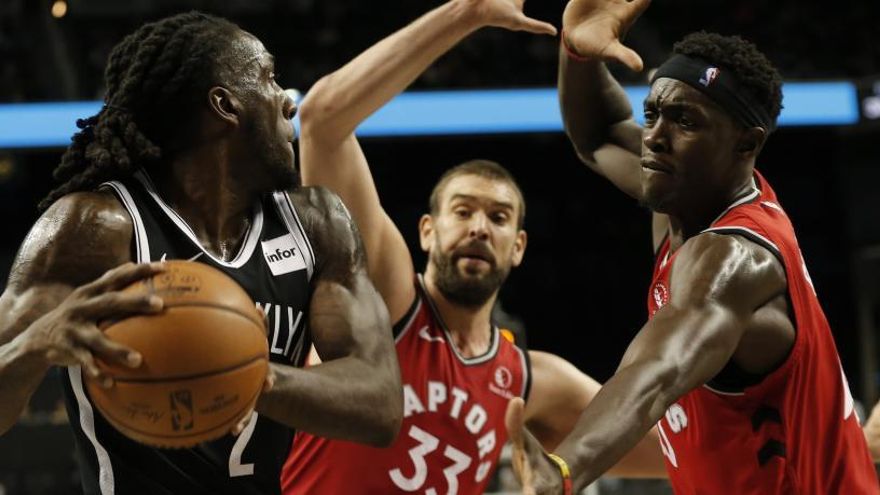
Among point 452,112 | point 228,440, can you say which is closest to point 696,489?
point 228,440

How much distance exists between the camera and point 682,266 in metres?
3.12

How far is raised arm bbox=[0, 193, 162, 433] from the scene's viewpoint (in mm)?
2229

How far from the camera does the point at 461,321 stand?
470 cm

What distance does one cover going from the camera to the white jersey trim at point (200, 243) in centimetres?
285

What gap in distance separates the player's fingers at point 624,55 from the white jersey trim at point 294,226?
1101 mm

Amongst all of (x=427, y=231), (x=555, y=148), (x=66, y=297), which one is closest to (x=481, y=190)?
(x=427, y=231)

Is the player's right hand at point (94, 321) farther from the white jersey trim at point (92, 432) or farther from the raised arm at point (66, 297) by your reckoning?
the white jersey trim at point (92, 432)

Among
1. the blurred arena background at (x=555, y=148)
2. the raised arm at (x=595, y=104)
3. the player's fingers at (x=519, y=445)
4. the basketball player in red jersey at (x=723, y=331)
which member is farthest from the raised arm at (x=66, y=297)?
the blurred arena background at (x=555, y=148)

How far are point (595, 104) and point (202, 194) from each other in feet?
6.49

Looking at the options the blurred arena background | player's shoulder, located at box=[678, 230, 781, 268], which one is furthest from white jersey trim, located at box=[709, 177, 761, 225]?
the blurred arena background

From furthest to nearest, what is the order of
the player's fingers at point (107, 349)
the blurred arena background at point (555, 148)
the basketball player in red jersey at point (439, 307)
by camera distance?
the blurred arena background at point (555, 148)
the basketball player in red jersey at point (439, 307)
the player's fingers at point (107, 349)

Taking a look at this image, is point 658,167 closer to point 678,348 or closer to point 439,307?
point 678,348

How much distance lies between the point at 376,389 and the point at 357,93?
5.18 ft

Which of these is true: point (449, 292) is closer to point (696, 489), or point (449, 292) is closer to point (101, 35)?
point (696, 489)
